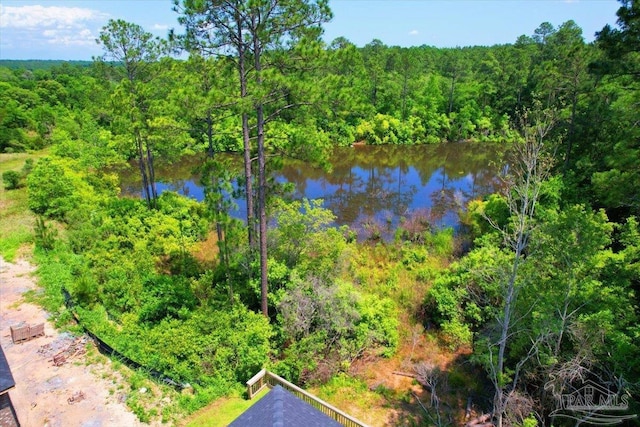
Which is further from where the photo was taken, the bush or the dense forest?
the bush

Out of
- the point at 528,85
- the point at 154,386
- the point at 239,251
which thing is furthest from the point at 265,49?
the point at 528,85

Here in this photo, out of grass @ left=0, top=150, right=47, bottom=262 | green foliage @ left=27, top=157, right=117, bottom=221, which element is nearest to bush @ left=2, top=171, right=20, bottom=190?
grass @ left=0, top=150, right=47, bottom=262

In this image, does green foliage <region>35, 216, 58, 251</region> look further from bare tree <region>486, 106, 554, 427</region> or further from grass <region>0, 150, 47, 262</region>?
bare tree <region>486, 106, 554, 427</region>

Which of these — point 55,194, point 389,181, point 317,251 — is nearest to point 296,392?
point 317,251

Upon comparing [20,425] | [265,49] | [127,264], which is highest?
[265,49]

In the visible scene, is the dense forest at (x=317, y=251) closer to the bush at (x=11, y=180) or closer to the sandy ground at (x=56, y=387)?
the sandy ground at (x=56, y=387)

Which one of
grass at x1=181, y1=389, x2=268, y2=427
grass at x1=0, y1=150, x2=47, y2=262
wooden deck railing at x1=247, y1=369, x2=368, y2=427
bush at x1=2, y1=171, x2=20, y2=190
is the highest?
bush at x1=2, y1=171, x2=20, y2=190

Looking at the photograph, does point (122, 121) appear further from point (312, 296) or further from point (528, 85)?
point (528, 85)
